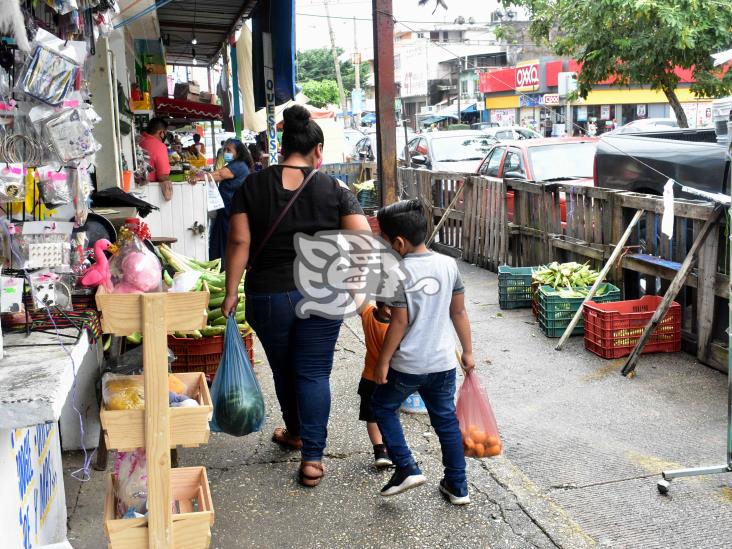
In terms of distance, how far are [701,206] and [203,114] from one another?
8520 millimetres

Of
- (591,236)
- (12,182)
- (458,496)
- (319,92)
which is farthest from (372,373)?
(319,92)

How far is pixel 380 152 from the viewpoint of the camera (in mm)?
5902

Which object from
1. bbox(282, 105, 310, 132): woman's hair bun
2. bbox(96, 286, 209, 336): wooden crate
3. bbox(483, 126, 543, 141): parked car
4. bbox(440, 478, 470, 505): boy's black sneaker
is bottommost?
bbox(440, 478, 470, 505): boy's black sneaker

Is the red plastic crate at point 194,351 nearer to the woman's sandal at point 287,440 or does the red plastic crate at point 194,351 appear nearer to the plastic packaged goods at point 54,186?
the woman's sandal at point 287,440

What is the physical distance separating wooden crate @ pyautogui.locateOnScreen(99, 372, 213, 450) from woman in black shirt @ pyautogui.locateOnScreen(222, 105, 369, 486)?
1.14 m

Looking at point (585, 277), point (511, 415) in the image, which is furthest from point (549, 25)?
point (511, 415)

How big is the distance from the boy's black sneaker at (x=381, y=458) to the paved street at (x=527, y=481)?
0.07 metres

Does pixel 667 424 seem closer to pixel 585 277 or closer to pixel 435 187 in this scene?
pixel 585 277

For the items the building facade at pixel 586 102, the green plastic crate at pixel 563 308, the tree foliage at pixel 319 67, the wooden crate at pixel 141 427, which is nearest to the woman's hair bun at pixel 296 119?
the wooden crate at pixel 141 427

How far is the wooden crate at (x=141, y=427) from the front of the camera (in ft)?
9.93

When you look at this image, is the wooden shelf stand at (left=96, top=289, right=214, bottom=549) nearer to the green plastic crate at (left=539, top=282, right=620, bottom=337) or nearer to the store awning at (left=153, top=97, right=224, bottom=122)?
the green plastic crate at (left=539, top=282, right=620, bottom=337)

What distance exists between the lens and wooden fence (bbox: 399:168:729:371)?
6.44 m

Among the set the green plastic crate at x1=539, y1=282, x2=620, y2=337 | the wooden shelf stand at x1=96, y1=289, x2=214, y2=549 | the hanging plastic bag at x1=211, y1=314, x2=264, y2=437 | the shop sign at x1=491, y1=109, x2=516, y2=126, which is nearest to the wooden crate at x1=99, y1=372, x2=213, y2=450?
the wooden shelf stand at x1=96, y1=289, x2=214, y2=549

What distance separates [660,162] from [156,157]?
18.6 ft
